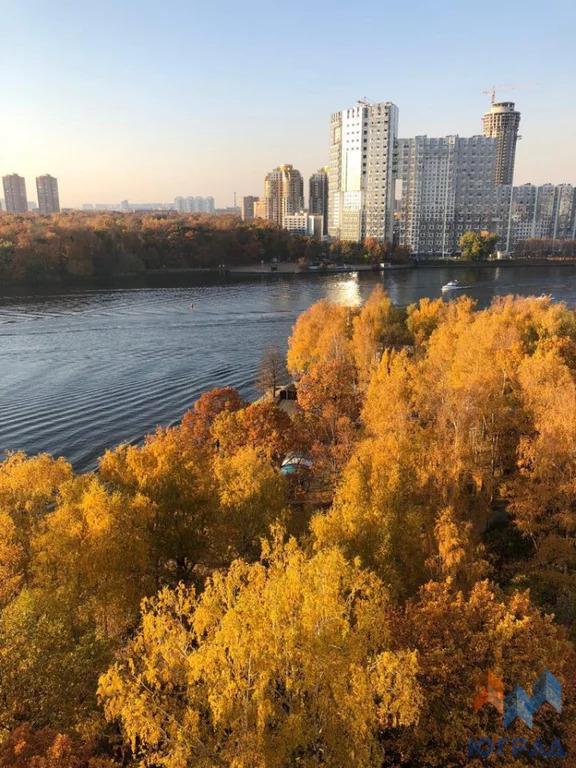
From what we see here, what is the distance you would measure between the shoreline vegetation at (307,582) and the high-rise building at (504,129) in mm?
186380

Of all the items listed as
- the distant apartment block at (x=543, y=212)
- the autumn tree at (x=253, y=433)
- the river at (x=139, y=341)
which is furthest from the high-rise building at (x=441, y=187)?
the autumn tree at (x=253, y=433)

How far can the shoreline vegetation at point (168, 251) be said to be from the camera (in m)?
72.3

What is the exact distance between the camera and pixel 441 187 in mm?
121938

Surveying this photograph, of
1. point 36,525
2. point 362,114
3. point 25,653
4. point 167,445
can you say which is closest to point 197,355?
point 167,445

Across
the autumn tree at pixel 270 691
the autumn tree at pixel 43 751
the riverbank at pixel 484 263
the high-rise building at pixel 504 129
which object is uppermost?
the high-rise building at pixel 504 129

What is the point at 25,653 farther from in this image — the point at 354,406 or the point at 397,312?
the point at 397,312

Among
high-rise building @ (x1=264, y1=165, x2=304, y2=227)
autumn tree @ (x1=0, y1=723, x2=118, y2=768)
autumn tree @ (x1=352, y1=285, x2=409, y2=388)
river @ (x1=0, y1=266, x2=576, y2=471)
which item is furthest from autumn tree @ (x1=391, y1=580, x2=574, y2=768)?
high-rise building @ (x1=264, y1=165, x2=304, y2=227)

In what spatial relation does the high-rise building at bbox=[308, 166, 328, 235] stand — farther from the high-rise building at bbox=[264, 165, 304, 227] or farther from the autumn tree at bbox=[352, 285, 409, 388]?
the autumn tree at bbox=[352, 285, 409, 388]

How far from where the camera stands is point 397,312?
130ft

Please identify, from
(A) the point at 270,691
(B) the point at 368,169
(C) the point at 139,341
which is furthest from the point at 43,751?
(B) the point at 368,169

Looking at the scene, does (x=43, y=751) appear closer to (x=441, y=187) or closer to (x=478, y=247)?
(x=478, y=247)

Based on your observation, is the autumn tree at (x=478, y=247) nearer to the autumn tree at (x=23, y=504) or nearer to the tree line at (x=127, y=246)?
the tree line at (x=127, y=246)

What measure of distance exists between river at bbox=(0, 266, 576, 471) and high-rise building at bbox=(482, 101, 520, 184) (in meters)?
120
